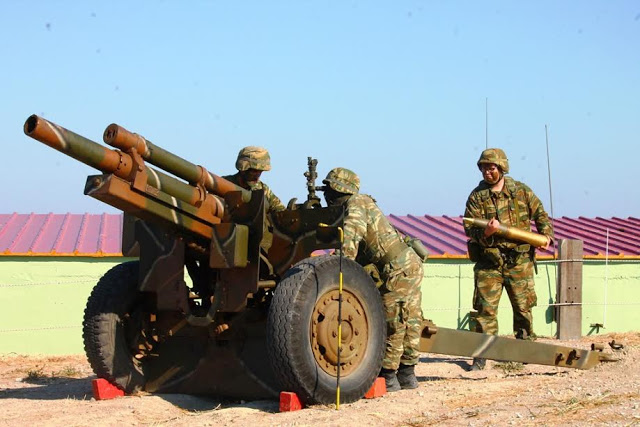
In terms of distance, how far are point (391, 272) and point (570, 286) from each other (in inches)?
296

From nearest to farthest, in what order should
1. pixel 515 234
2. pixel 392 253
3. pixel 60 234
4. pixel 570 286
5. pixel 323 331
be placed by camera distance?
pixel 323 331 < pixel 392 253 < pixel 515 234 < pixel 60 234 < pixel 570 286

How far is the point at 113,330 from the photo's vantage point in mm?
7824

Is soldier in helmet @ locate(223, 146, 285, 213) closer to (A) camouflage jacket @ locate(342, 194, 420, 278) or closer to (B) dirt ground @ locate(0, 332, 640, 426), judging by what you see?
(A) camouflage jacket @ locate(342, 194, 420, 278)

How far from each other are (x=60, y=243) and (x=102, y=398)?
21.4 feet

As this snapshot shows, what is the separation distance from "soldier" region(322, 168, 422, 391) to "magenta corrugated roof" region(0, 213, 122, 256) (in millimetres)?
6179

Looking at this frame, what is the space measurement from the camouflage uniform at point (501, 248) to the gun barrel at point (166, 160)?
3188 millimetres

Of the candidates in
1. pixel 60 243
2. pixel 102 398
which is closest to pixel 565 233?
pixel 60 243

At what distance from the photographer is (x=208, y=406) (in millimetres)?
7590

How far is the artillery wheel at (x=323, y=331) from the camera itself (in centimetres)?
666

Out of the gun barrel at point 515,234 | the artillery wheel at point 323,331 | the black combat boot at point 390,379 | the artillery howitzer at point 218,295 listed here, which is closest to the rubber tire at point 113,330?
the artillery howitzer at point 218,295

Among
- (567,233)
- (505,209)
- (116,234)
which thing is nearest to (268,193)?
(505,209)

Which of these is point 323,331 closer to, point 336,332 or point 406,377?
point 336,332

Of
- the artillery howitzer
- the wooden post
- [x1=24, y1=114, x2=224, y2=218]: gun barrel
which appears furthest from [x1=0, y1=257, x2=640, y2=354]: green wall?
[x1=24, y1=114, x2=224, y2=218]: gun barrel

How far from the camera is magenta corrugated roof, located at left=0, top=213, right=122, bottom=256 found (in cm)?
1338
